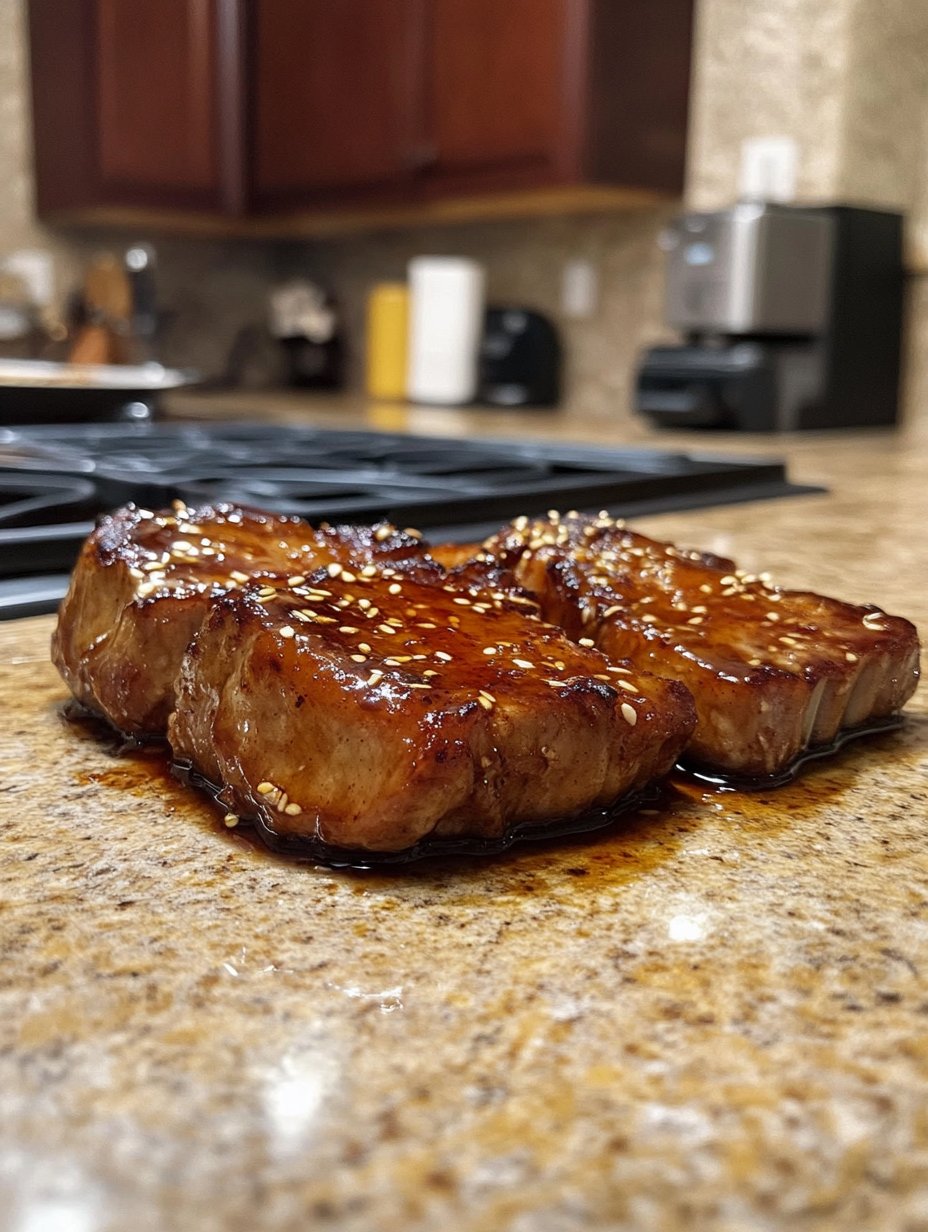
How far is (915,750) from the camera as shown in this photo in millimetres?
587

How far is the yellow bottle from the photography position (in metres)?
3.99

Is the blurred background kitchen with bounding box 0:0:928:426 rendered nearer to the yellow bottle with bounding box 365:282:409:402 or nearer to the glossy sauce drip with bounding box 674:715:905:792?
the yellow bottle with bounding box 365:282:409:402

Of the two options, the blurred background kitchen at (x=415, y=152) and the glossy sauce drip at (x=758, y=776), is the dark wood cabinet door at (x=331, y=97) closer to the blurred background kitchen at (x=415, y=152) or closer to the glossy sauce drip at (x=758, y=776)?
the blurred background kitchen at (x=415, y=152)

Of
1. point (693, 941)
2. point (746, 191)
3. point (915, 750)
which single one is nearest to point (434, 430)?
point (746, 191)

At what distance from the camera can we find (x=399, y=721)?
1.42 ft

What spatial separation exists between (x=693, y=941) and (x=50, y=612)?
1.85ft

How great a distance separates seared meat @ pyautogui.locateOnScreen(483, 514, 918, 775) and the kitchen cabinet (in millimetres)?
2694

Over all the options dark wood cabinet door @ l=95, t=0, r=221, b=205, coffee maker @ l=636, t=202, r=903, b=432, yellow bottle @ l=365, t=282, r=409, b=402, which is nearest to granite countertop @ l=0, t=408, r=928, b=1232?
coffee maker @ l=636, t=202, r=903, b=432

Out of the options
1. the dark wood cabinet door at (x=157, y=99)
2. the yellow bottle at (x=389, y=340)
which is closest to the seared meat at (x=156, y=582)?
the yellow bottle at (x=389, y=340)

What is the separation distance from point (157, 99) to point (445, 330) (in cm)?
127

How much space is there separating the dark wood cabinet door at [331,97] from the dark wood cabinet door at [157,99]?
0.56ft

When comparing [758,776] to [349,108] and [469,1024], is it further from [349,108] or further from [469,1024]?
[349,108]

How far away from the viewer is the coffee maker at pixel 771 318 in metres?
2.72

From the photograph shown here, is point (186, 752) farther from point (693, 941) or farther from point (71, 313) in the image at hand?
point (71, 313)
